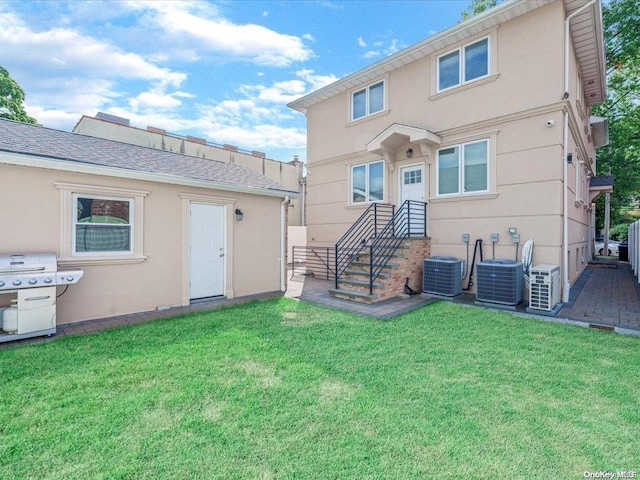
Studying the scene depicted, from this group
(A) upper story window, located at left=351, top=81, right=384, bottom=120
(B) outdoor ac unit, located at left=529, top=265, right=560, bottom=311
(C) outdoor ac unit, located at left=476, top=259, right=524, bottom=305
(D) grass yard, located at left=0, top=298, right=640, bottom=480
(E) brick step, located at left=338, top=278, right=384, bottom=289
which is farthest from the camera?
(A) upper story window, located at left=351, top=81, right=384, bottom=120

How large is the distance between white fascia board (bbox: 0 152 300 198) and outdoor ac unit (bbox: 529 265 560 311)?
662 centimetres

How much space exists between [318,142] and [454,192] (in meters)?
5.75

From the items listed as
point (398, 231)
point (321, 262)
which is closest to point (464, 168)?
point (398, 231)

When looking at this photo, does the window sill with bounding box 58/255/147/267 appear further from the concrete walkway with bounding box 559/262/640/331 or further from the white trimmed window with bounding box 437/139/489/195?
the concrete walkway with bounding box 559/262/640/331

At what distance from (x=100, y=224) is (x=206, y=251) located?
220cm

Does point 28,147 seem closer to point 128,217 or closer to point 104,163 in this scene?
point 104,163

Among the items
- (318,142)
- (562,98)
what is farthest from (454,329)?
(318,142)

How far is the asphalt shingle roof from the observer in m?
5.64

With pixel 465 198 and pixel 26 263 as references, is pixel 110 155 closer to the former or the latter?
pixel 26 263

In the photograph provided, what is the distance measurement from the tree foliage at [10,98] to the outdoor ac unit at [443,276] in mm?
25114

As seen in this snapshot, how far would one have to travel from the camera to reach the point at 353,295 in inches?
306

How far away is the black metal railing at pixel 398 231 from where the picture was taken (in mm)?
8422

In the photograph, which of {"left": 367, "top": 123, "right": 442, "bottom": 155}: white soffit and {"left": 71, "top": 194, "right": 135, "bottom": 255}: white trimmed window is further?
{"left": 367, "top": 123, "right": 442, "bottom": 155}: white soffit

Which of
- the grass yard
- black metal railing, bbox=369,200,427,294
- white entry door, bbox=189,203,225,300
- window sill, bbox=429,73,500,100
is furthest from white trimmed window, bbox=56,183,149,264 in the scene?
window sill, bbox=429,73,500,100
